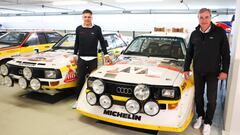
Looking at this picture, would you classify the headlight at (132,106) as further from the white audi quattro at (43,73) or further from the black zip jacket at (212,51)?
the white audi quattro at (43,73)

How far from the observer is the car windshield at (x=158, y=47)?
3484 mm

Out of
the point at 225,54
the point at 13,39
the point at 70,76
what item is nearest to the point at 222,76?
the point at 225,54

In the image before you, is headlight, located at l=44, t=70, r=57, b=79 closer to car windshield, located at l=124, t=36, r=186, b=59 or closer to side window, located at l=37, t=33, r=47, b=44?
car windshield, located at l=124, t=36, r=186, b=59

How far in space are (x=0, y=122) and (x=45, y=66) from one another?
108cm

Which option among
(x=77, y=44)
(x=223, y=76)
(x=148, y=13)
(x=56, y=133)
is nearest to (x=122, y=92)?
(x=56, y=133)

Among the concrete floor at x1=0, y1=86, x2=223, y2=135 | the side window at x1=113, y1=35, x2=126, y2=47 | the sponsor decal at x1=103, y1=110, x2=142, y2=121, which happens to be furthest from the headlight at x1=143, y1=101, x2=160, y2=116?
the side window at x1=113, y1=35, x2=126, y2=47

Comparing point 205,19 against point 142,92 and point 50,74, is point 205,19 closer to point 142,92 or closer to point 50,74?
point 142,92

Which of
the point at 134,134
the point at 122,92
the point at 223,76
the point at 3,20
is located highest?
the point at 3,20

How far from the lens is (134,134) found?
2740 millimetres

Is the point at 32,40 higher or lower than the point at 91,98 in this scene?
higher

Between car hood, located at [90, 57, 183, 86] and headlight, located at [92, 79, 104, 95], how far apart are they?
114mm

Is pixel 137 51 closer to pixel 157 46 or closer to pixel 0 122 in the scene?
pixel 157 46

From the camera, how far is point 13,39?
5.90 m

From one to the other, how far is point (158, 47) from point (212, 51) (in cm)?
114
